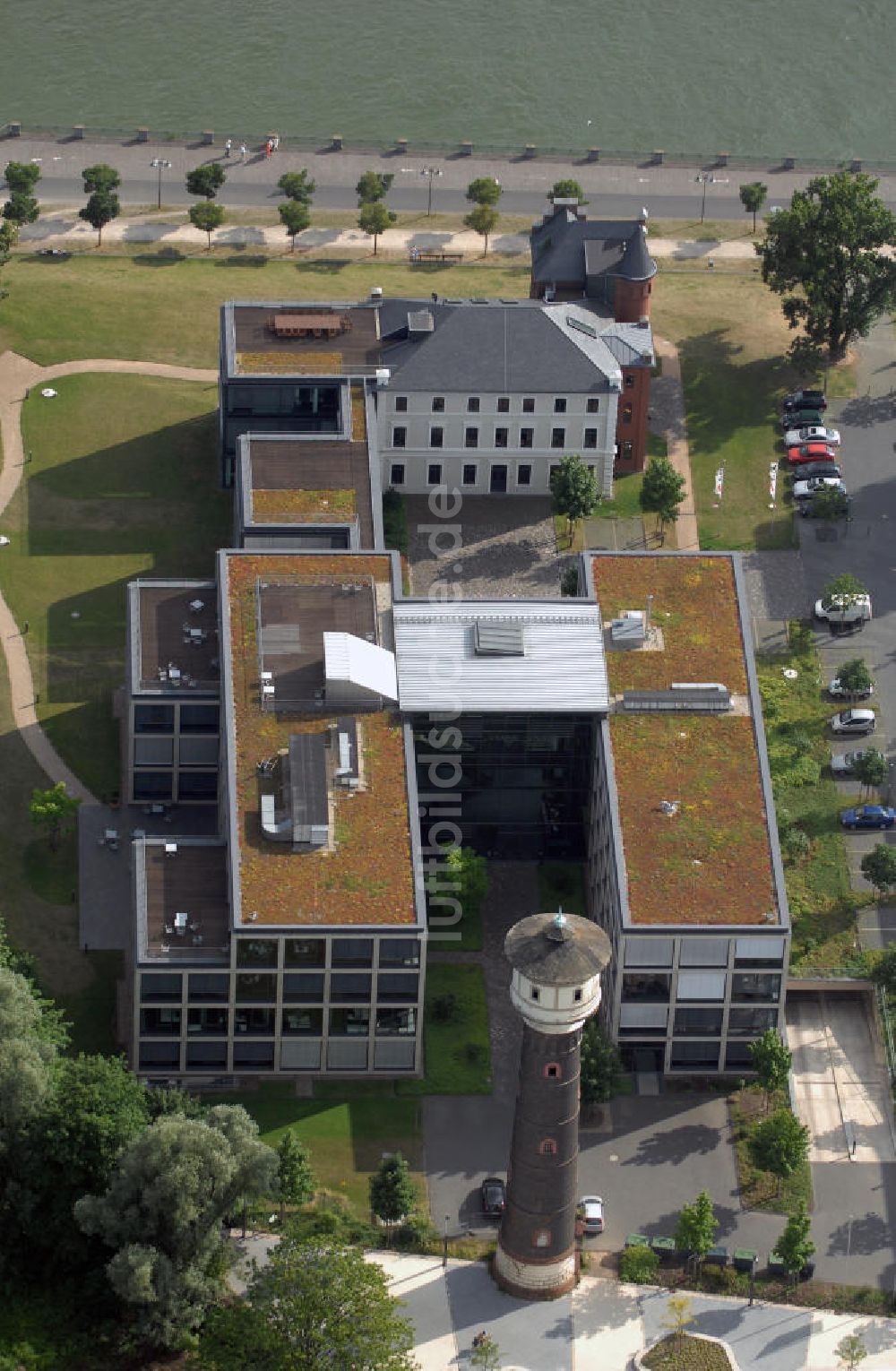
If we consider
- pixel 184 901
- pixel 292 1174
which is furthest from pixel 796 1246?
pixel 184 901

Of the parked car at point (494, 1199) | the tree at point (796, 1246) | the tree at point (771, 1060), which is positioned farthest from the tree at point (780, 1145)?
the parked car at point (494, 1199)

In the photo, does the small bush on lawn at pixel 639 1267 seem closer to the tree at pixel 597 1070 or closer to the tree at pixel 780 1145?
the tree at pixel 780 1145

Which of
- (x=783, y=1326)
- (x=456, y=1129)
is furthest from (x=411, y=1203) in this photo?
(x=783, y=1326)

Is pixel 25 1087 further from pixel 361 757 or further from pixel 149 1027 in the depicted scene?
pixel 361 757

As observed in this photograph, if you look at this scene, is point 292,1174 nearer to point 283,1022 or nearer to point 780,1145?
point 283,1022

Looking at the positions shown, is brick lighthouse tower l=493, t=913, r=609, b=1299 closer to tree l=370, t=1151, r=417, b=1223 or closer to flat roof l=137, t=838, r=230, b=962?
tree l=370, t=1151, r=417, b=1223

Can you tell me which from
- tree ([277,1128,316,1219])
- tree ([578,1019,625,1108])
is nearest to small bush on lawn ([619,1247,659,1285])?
tree ([578,1019,625,1108])

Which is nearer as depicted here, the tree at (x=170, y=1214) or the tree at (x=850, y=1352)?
the tree at (x=170, y=1214)
